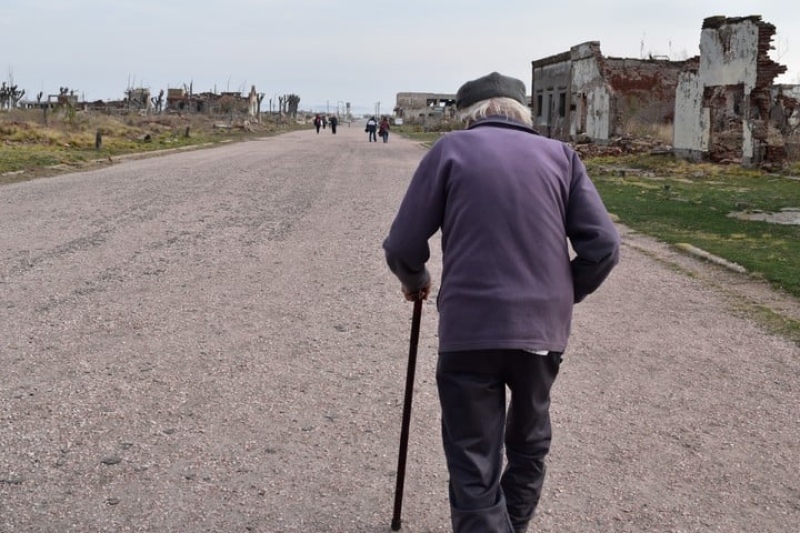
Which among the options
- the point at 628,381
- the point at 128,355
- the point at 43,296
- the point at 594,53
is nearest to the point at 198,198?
the point at 43,296

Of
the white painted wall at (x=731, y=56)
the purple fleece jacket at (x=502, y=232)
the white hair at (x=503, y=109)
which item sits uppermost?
the white painted wall at (x=731, y=56)

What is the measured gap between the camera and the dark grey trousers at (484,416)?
2992 mm

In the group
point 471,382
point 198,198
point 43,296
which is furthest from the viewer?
point 198,198

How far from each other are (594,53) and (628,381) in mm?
33641

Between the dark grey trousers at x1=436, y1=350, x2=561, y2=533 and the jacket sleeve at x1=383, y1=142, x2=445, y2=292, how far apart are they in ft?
1.21

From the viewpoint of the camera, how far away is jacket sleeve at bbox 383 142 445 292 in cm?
302

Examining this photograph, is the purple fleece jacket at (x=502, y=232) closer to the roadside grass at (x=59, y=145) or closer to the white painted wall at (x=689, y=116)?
the roadside grass at (x=59, y=145)

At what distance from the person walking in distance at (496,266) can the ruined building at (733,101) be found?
23.8 m

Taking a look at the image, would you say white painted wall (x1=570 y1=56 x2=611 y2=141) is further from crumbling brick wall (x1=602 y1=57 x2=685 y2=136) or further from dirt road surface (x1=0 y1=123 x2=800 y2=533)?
dirt road surface (x1=0 y1=123 x2=800 y2=533)

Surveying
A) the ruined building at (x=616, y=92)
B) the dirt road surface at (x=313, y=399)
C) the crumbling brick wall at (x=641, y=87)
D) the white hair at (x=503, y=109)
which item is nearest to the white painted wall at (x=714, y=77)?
the ruined building at (x=616, y=92)

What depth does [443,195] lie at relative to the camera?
3035 mm

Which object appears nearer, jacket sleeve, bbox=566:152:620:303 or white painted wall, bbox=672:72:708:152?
jacket sleeve, bbox=566:152:620:303

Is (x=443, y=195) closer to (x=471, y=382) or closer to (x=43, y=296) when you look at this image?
(x=471, y=382)

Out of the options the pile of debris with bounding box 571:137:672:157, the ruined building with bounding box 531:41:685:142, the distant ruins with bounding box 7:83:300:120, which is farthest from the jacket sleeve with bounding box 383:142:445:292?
the distant ruins with bounding box 7:83:300:120
